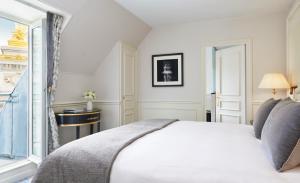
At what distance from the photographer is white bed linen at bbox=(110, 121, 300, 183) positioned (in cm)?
110

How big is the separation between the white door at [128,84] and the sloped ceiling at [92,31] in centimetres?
25

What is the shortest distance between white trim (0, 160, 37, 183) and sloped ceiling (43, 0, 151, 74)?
1483 mm

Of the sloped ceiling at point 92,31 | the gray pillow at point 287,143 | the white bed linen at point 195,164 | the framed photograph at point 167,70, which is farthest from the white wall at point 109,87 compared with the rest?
the gray pillow at point 287,143

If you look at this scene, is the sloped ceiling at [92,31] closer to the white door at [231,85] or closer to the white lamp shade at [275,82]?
the white door at [231,85]

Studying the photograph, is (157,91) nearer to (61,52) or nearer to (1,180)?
(61,52)

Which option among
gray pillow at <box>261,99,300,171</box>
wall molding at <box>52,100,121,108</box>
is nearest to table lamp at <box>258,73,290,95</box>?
gray pillow at <box>261,99,300,171</box>

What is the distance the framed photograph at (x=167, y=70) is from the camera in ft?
14.3

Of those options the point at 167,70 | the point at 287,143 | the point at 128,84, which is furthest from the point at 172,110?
the point at 287,143

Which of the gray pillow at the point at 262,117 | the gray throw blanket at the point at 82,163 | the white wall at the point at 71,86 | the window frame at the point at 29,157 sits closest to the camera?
the gray throw blanket at the point at 82,163

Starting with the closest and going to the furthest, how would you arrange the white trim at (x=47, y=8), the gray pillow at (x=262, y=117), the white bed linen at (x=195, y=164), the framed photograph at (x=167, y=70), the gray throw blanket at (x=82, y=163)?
the white bed linen at (x=195, y=164) < the gray throw blanket at (x=82, y=163) < the gray pillow at (x=262, y=117) < the white trim at (x=47, y=8) < the framed photograph at (x=167, y=70)

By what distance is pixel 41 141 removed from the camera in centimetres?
299

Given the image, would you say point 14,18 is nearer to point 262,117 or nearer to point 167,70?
point 167,70

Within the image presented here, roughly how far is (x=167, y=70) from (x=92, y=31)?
168 cm

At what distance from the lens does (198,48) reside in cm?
421
